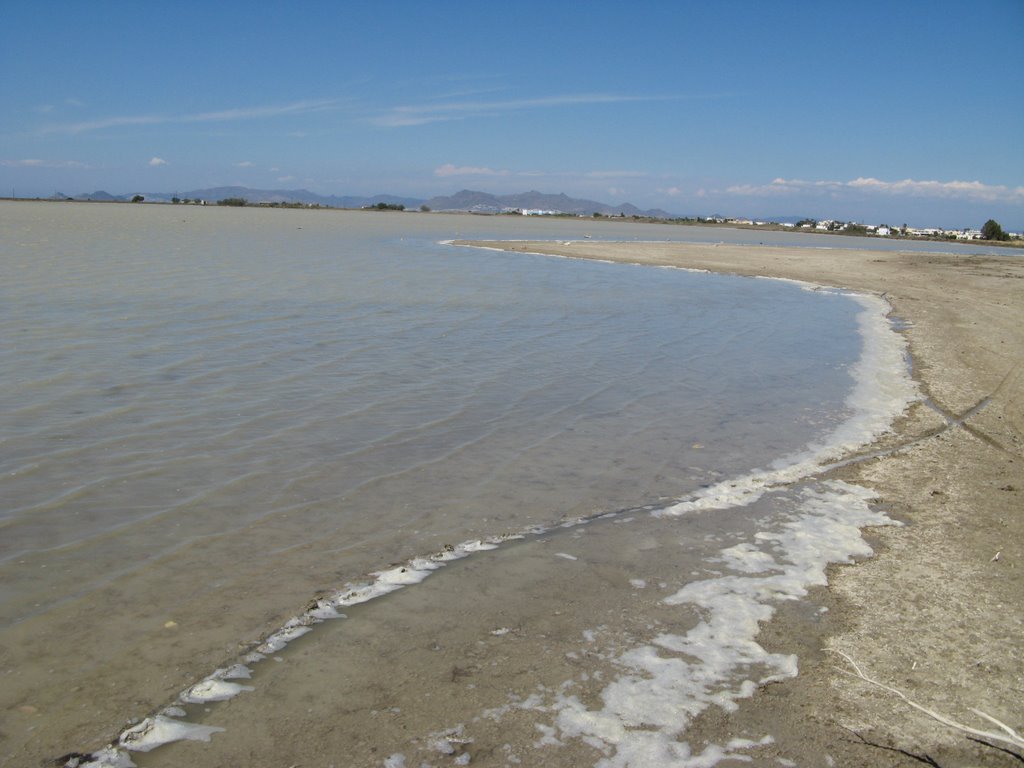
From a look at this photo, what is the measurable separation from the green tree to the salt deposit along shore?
316ft

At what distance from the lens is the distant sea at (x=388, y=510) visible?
3.85 metres

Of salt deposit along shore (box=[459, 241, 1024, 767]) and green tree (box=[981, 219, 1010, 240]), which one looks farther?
green tree (box=[981, 219, 1010, 240])

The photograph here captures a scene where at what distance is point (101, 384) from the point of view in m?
9.48

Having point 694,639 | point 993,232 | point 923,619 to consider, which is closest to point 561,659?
point 694,639

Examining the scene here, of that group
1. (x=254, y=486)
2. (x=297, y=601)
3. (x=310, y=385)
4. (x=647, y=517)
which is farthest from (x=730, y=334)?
(x=297, y=601)

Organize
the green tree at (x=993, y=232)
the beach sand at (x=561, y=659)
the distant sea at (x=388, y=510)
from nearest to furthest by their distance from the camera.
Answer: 1. the beach sand at (x=561, y=659)
2. the distant sea at (x=388, y=510)
3. the green tree at (x=993, y=232)

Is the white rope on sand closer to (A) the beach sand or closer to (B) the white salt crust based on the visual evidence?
(A) the beach sand

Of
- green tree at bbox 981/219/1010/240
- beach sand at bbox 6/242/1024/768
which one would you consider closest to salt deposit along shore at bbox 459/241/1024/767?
beach sand at bbox 6/242/1024/768

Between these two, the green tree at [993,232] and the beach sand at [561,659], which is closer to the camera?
the beach sand at [561,659]

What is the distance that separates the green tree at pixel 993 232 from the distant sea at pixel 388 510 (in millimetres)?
92513

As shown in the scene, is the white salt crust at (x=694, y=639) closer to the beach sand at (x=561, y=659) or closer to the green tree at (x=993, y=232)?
the beach sand at (x=561, y=659)

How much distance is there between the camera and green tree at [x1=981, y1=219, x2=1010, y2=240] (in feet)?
300

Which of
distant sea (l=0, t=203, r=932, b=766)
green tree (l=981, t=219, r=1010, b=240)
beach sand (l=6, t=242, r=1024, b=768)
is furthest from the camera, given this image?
green tree (l=981, t=219, r=1010, b=240)

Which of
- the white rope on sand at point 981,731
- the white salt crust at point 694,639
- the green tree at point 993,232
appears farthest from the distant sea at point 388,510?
the green tree at point 993,232
